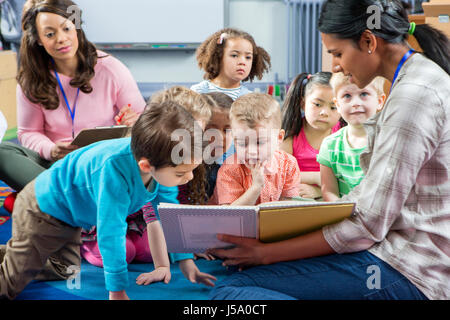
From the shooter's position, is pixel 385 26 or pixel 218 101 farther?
pixel 218 101

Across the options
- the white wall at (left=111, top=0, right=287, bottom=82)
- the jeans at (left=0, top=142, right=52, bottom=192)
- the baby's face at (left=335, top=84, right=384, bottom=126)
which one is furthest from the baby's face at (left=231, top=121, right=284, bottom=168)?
the white wall at (left=111, top=0, right=287, bottom=82)

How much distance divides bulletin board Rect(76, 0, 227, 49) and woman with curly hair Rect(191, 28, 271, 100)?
2016 mm

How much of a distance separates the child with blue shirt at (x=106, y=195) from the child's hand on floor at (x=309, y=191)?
51 cm

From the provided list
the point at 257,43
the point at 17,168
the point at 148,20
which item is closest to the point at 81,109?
the point at 17,168

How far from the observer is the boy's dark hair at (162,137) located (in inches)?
40.1

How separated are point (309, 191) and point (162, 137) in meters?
0.78

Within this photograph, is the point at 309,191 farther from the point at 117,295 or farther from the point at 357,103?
the point at 117,295

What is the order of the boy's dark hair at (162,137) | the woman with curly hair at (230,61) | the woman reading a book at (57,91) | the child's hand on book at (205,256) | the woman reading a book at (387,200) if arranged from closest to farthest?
the woman reading a book at (387,200) < the boy's dark hair at (162,137) < the child's hand on book at (205,256) < the woman reading a book at (57,91) < the woman with curly hair at (230,61)

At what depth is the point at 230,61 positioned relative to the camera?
2.04 m

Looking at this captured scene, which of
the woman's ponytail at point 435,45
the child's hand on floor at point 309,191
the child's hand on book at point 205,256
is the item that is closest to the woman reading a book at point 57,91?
the child's hand on book at point 205,256

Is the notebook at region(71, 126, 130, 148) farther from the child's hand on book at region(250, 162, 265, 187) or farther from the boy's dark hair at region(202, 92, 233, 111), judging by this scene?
the child's hand on book at region(250, 162, 265, 187)

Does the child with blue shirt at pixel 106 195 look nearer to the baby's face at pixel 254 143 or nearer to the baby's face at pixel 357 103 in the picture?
the baby's face at pixel 254 143

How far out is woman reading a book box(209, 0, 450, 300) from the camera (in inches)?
35.8

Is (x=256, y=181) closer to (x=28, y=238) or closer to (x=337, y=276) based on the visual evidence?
(x=337, y=276)
